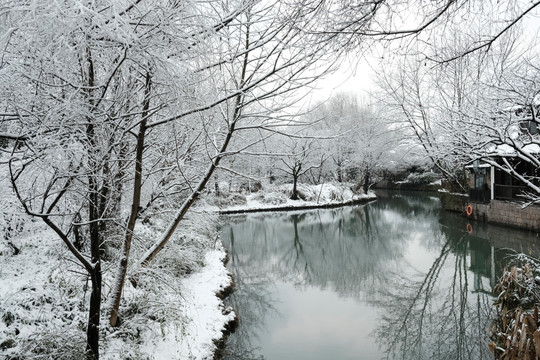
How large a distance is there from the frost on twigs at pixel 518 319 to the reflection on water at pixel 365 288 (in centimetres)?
109

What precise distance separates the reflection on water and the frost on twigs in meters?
1.09

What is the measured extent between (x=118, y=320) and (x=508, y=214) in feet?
47.5

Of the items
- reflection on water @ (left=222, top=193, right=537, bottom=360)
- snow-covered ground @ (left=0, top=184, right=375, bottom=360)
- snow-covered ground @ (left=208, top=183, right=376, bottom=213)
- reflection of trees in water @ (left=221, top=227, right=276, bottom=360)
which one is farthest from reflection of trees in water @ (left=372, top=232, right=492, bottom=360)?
snow-covered ground @ (left=208, top=183, right=376, bottom=213)

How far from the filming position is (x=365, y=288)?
8.26 meters

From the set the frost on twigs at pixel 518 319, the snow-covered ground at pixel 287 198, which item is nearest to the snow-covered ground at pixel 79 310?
the frost on twigs at pixel 518 319

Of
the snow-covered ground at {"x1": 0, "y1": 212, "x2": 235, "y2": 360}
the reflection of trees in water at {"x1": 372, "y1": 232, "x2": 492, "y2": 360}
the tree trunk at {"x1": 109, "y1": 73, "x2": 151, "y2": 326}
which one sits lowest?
the reflection of trees in water at {"x1": 372, "y1": 232, "x2": 492, "y2": 360}

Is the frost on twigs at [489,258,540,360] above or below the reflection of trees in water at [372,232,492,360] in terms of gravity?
above

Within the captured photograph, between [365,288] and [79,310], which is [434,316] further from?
[79,310]

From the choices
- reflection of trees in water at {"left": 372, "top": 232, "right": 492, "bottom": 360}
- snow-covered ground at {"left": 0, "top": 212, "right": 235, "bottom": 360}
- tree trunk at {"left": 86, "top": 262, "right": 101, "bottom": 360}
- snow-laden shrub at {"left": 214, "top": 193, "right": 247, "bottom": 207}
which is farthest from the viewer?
snow-laden shrub at {"left": 214, "top": 193, "right": 247, "bottom": 207}

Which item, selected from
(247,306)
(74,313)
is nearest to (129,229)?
(74,313)

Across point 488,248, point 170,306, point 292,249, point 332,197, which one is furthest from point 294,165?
point 170,306

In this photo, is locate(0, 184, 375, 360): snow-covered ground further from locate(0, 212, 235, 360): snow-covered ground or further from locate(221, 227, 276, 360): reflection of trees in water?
locate(221, 227, 276, 360): reflection of trees in water

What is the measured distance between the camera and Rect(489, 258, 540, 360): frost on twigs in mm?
3160

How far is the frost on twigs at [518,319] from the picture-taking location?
10.4ft
